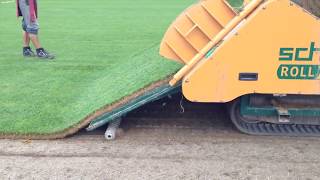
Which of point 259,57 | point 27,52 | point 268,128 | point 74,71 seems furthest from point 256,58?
point 27,52

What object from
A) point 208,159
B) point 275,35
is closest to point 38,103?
point 208,159

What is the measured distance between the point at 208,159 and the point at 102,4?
51.3 feet

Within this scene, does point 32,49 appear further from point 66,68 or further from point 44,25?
point 44,25

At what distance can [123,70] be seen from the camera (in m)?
6.70

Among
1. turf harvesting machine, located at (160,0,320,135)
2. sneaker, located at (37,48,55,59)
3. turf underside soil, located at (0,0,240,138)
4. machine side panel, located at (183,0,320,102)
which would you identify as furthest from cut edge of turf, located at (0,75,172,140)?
sneaker, located at (37,48,55,59)

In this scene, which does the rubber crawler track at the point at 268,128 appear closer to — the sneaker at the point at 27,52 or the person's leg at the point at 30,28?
the person's leg at the point at 30,28

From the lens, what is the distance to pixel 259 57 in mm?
4352

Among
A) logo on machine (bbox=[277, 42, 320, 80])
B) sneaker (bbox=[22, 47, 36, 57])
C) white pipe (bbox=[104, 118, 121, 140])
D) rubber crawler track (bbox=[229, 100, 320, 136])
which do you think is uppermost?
logo on machine (bbox=[277, 42, 320, 80])

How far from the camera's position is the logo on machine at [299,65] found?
434cm

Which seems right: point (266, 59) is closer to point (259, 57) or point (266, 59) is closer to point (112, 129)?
point (259, 57)

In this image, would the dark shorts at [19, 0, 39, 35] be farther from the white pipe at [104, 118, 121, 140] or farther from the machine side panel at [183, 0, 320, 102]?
the machine side panel at [183, 0, 320, 102]

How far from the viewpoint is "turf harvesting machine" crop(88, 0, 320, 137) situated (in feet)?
14.1

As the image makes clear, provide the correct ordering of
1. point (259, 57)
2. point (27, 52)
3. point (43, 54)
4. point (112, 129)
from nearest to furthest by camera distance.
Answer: point (259, 57)
point (112, 129)
point (43, 54)
point (27, 52)

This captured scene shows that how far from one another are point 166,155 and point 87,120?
3.20ft
